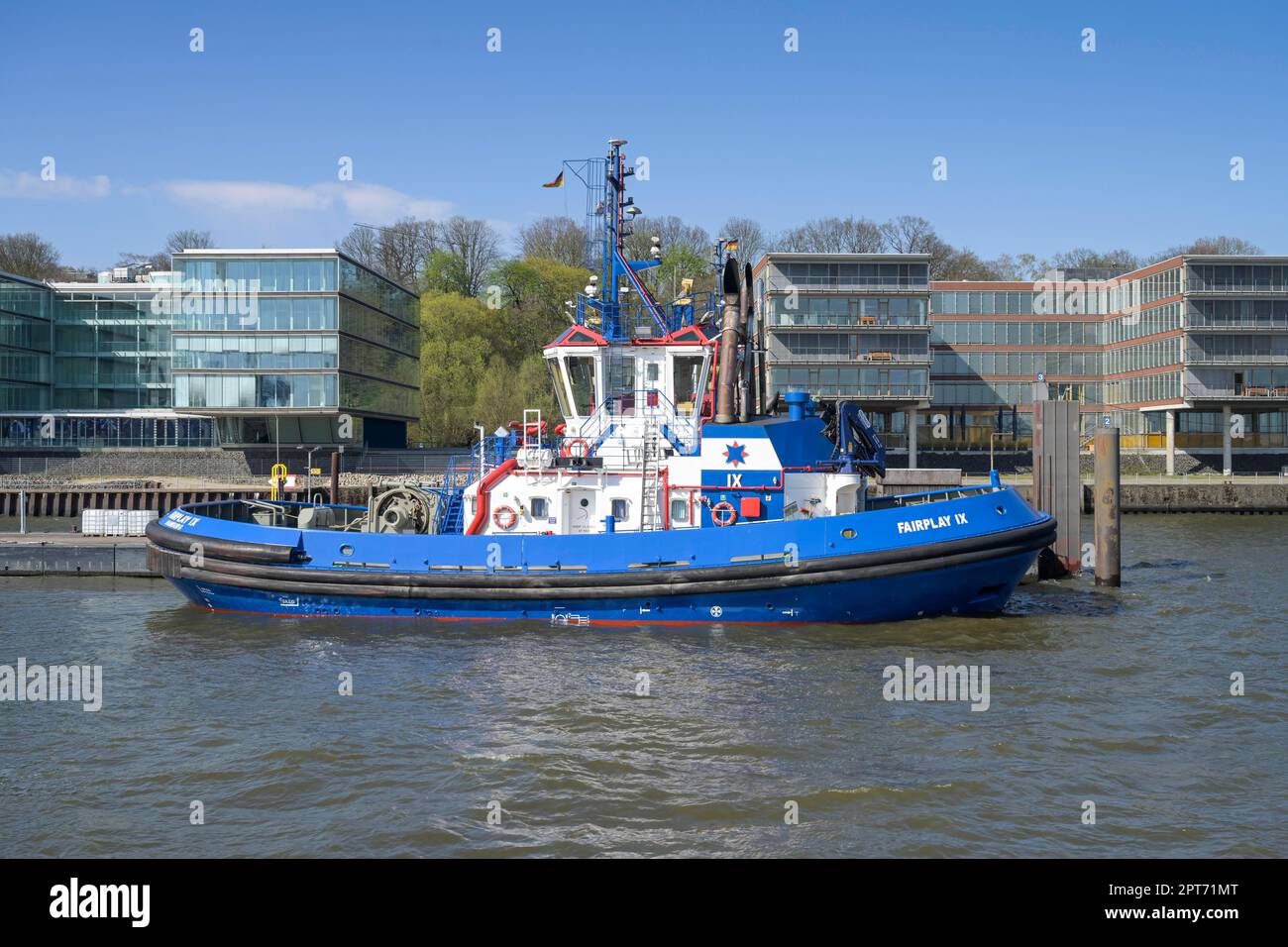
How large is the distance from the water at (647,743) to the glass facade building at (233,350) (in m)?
34.1

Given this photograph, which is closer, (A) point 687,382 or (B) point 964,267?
(A) point 687,382

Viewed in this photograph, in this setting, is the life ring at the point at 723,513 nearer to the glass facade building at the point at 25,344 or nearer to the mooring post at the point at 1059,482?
the mooring post at the point at 1059,482

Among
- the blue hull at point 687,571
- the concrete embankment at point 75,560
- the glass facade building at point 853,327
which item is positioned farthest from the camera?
the glass facade building at point 853,327

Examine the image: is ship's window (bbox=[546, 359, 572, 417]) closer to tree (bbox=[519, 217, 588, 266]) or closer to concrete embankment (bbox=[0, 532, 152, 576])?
concrete embankment (bbox=[0, 532, 152, 576])

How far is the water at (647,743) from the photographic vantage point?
839 centimetres

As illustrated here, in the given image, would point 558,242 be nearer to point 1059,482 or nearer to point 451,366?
point 451,366

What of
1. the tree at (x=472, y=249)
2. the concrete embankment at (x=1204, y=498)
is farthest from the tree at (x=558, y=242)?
the concrete embankment at (x=1204, y=498)

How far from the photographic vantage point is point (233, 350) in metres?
48.9

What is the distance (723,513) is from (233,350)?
39448mm

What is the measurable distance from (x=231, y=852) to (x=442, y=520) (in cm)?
985

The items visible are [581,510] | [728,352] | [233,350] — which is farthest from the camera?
[233,350]

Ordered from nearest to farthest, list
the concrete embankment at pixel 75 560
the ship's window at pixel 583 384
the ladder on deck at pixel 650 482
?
the ladder on deck at pixel 650 482 < the ship's window at pixel 583 384 < the concrete embankment at pixel 75 560

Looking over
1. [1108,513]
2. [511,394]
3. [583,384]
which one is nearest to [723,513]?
[583,384]
